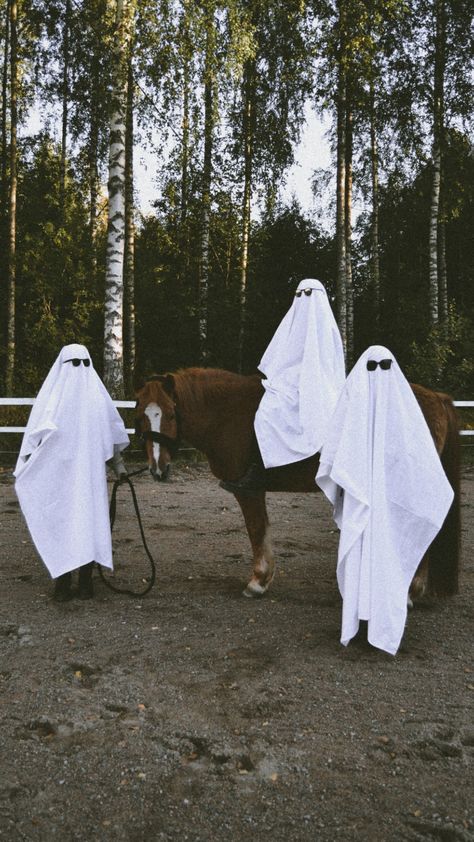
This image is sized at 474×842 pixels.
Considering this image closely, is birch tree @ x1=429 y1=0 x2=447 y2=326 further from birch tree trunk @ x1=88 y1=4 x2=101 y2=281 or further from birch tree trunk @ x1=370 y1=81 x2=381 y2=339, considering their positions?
birch tree trunk @ x1=88 y1=4 x2=101 y2=281

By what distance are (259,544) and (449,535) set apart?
1481 millimetres

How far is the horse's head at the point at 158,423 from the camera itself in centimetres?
493

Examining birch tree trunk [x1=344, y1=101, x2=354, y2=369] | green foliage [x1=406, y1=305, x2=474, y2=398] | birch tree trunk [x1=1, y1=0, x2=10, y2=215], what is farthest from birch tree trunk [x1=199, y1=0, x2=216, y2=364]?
green foliage [x1=406, y1=305, x2=474, y2=398]

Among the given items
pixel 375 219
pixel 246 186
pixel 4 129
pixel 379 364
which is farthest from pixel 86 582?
pixel 375 219

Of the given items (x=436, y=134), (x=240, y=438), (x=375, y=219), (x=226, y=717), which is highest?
(x=436, y=134)

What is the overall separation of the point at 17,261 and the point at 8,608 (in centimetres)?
1527

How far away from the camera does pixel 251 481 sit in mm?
5125

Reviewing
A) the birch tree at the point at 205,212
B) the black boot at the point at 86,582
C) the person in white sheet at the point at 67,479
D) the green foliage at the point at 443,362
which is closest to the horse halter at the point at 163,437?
the person in white sheet at the point at 67,479

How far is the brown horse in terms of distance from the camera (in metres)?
4.96

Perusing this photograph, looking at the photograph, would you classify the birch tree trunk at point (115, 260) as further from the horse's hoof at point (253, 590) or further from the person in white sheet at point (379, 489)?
the person in white sheet at point (379, 489)

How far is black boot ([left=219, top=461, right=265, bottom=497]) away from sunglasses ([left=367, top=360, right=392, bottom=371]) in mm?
1327

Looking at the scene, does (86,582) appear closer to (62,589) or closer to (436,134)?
(62,589)

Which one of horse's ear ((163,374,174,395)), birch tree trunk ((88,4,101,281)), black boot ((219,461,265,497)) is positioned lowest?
black boot ((219,461,265,497))

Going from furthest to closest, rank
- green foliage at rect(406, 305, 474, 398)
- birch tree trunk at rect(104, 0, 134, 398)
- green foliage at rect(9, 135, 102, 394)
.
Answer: green foliage at rect(9, 135, 102, 394)
green foliage at rect(406, 305, 474, 398)
birch tree trunk at rect(104, 0, 134, 398)
